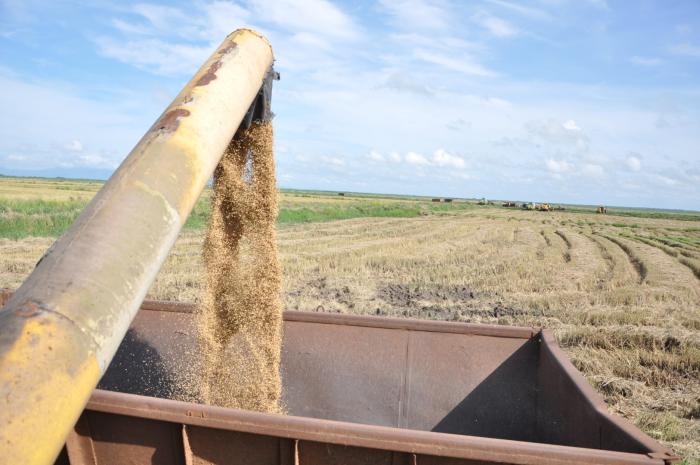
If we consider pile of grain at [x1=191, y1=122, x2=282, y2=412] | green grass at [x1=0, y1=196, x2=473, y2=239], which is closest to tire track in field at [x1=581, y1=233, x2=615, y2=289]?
green grass at [x1=0, y1=196, x2=473, y2=239]

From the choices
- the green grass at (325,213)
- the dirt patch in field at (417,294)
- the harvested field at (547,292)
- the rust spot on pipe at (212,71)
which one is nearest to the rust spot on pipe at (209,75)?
the rust spot on pipe at (212,71)

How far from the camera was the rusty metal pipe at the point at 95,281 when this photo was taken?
179cm

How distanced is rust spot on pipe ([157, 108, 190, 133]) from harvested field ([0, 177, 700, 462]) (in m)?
1.56

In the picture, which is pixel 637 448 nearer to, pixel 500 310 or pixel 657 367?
pixel 657 367

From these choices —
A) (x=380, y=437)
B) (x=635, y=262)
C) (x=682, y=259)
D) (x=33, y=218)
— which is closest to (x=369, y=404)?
(x=380, y=437)

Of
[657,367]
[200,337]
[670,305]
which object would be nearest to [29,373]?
[200,337]

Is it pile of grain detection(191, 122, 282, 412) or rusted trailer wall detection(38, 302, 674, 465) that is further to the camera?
pile of grain detection(191, 122, 282, 412)

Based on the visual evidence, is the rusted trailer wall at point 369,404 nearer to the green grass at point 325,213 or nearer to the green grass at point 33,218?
the green grass at point 33,218

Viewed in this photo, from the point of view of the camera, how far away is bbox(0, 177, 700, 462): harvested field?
565 centimetres

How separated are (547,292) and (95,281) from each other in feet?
31.5

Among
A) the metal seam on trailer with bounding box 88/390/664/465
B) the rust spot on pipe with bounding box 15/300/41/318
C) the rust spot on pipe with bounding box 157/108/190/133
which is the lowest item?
the metal seam on trailer with bounding box 88/390/664/465

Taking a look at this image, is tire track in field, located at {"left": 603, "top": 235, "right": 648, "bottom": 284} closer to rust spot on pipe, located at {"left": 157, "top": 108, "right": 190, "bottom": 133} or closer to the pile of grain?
the pile of grain

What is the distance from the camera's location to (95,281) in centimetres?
207

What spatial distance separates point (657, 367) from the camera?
6.16 meters
